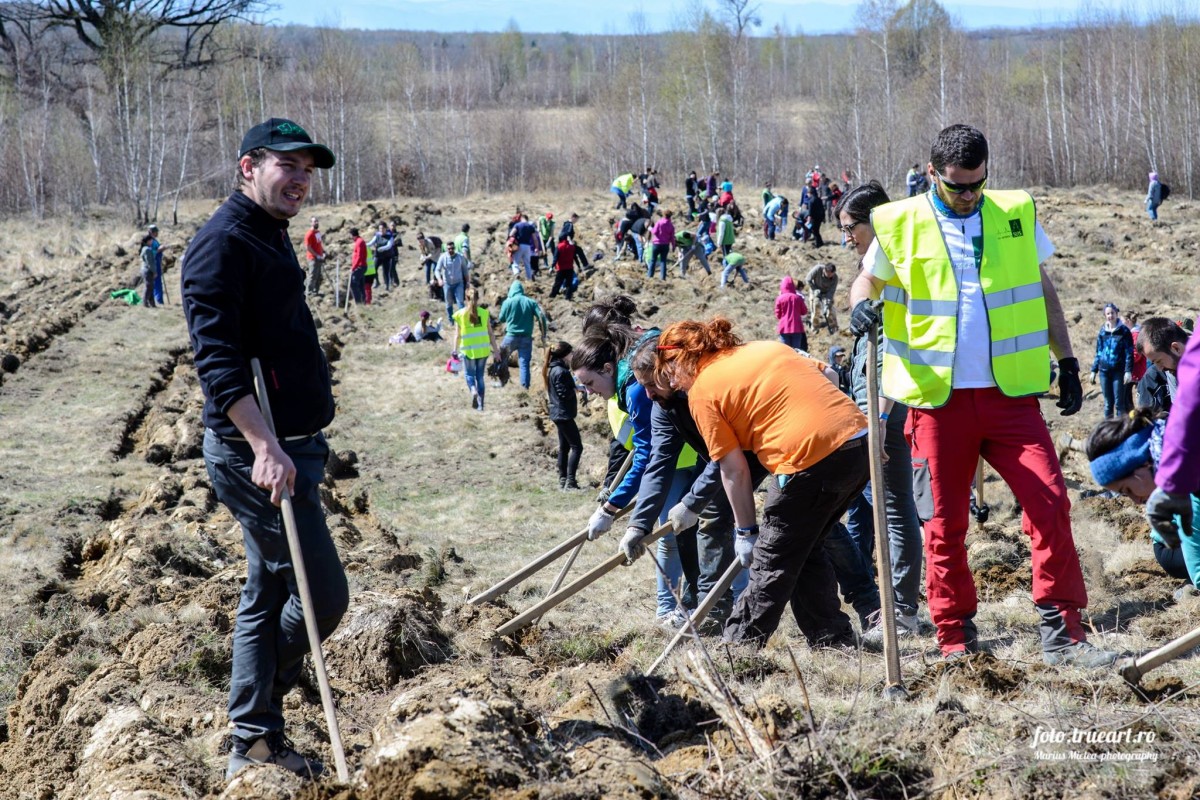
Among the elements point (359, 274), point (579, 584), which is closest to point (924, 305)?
point (579, 584)

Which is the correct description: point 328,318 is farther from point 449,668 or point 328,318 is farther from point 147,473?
point 449,668

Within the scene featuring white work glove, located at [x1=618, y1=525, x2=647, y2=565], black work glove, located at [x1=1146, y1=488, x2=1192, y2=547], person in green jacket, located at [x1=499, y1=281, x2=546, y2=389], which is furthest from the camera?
person in green jacket, located at [x1=499, y1=281, x2=546, y2=389]

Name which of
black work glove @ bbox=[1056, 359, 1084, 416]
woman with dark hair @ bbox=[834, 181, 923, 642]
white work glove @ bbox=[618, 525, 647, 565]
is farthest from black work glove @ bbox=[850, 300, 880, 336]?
white work glove @ bbox=[618, 525, 647, 565]

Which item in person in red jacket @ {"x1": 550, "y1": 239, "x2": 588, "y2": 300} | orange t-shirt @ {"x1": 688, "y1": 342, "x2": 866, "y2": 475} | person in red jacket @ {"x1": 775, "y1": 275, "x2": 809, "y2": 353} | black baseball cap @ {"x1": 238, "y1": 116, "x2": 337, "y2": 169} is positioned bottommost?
orange t-shirt @ {"x1": 688, "y1": 342, "x2": 866, "y2": 475}

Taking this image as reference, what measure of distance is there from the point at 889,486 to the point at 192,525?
508 cm

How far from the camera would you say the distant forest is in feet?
136

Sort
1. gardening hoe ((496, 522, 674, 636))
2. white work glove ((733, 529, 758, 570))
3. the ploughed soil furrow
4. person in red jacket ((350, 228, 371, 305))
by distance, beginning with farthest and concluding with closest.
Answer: person in red jacket ((350, 228, 371, 305)) < the ploughed soil furrow < gardening hoe ((496, 522, 674, 636)) < white work glove ((733, 529, 758, 570))

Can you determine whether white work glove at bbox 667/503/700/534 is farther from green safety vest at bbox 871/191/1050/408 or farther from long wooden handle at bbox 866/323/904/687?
long wooden handle at bbox 866/323/904/687

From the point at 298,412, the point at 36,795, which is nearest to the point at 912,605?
the point at 298,412

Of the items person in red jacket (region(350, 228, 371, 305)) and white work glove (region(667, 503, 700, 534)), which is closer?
white work glove (region(667, 503, 700, 534))

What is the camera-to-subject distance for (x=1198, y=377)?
9.65 feet

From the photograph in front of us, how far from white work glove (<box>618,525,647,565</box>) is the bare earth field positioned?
1.55 feet

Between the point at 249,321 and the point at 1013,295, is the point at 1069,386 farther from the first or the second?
the point at 249,321

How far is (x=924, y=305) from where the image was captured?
436cm
